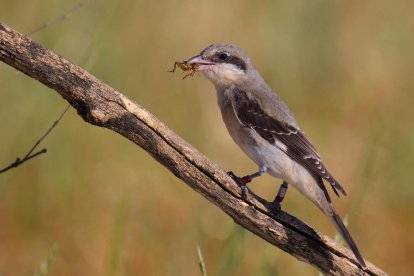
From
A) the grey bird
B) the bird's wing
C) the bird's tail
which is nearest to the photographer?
the bird's tail

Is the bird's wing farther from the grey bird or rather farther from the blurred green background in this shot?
the blurred green background

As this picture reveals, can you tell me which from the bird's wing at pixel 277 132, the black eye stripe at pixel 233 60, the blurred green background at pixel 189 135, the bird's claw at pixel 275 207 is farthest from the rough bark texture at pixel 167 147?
the black eye stripe at pixel 233 60

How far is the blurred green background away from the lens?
6375mm

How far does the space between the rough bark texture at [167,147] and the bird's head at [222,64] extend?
1.41m

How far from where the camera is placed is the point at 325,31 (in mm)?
8906

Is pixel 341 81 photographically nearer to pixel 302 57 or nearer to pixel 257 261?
pixel 302 57

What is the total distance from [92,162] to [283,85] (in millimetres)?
2309

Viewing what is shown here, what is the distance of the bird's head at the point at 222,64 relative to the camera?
5.74 metres

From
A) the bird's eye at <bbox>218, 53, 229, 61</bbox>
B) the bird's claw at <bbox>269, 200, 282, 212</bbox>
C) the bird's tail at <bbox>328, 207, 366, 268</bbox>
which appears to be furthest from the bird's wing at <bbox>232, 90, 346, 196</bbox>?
the bird's claw at <bbox>269, 200, 282, 212</bbox>

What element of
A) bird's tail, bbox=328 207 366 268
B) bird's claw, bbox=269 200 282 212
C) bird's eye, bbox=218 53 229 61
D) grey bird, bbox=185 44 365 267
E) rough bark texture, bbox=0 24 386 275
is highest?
bird's eye, bbox=218 53 229 61

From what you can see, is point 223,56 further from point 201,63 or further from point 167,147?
point 167,147

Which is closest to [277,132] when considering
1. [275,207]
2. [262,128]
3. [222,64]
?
[262,128]

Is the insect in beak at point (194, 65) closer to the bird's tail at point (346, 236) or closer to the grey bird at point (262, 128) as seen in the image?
the grey bird at point (262, 128)

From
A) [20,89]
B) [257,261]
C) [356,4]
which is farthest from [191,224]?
[356,4]
